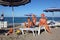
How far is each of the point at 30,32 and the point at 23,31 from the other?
16.2 inches

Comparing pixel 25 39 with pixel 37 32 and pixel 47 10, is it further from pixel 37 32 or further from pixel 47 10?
pixel 47 10

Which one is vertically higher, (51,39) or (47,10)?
(47,10)

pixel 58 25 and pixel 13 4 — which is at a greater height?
pixel 13 4

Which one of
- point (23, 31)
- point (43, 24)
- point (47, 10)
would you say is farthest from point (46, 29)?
point (47, 10)

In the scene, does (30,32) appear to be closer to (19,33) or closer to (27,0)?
(19,33)

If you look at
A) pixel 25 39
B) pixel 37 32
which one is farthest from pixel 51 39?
pixel 37 32

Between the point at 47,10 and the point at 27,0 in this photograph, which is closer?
the point at 27,0

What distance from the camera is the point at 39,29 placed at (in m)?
9.17

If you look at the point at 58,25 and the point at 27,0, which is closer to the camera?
the point at 27,0

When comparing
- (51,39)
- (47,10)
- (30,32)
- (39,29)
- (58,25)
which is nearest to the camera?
(51,39)

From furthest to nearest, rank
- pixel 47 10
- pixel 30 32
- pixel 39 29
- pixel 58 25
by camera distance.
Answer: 1. pixel 47 10
2. pixel 58 25
3. pixel 30 32
4. pixel 39 29

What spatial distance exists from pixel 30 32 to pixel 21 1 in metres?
1.83

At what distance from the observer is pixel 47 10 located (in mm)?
16672

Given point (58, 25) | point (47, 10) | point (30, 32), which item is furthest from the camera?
point (47, 10)
